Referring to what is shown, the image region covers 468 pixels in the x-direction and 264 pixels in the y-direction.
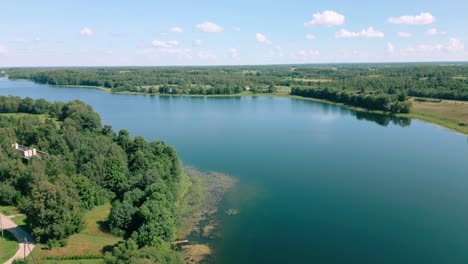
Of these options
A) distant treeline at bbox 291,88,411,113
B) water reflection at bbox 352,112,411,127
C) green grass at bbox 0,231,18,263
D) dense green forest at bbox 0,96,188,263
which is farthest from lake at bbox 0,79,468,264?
green grass at bbox 0,231,18,263

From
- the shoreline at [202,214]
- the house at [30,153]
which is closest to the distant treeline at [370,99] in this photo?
the shoreline at [202,214]

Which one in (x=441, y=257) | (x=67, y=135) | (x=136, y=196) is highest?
(x=67, y=135)

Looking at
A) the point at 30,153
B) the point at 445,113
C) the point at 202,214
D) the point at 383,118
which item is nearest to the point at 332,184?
the point at 202,214

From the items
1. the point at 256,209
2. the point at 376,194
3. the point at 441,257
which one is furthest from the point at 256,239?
the point at 376,194

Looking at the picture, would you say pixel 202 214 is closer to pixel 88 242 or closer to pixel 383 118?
pixel 88 242

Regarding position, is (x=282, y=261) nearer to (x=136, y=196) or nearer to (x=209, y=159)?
(x=136, y=196)
